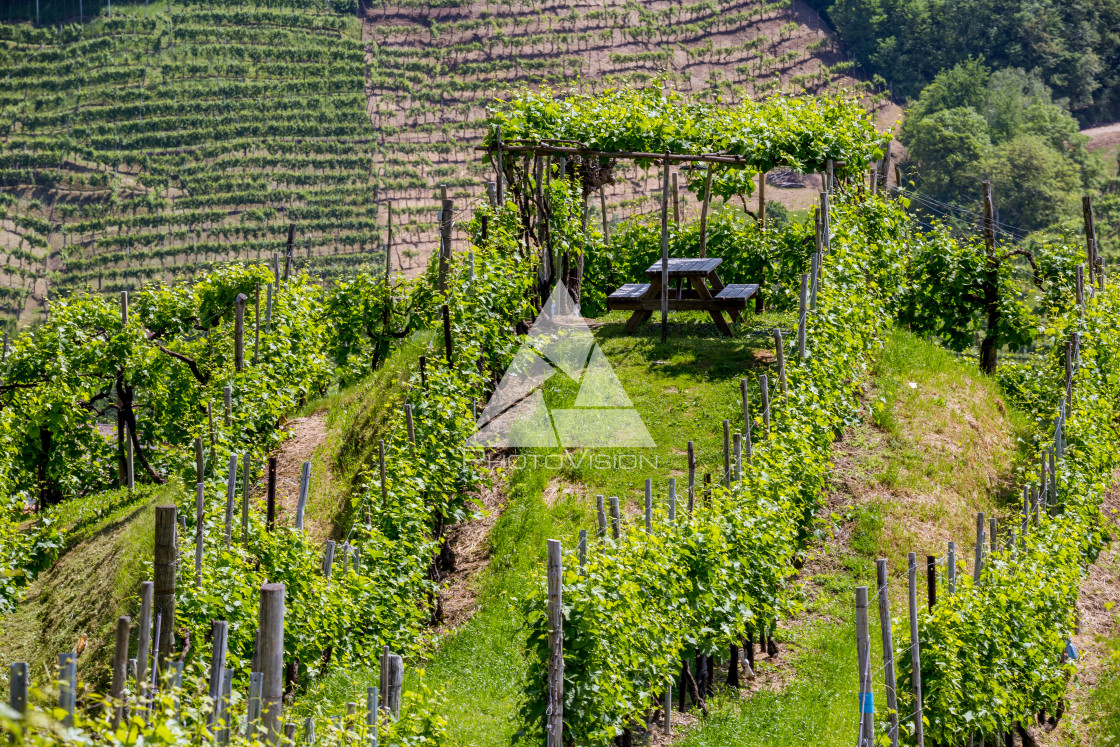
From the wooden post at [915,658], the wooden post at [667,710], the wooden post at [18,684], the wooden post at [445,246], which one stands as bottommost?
the wooden post at [667,710]

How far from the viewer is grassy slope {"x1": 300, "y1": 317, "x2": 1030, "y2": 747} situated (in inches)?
310

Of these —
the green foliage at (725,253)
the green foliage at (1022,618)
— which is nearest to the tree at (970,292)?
the green foliage at (725,253)

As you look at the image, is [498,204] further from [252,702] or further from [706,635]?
[252,702]

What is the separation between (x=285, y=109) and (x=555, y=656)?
2458 inches

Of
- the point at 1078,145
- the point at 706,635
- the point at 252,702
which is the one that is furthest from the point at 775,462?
the point at 1078,145

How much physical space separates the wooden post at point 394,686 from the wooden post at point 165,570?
1.05m

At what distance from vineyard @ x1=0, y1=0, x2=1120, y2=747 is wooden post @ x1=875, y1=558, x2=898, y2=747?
3 cm

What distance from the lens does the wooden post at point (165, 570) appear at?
523cm

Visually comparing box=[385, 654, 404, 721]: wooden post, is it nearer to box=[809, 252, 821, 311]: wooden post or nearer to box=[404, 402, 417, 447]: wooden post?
box=[404, 402, 417, 447]: wooden post

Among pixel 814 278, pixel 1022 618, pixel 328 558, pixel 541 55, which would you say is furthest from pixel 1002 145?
pixel 328 558

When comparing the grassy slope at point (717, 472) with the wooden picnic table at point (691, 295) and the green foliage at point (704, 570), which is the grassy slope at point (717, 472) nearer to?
the wooden picnic table at point (691, 295)

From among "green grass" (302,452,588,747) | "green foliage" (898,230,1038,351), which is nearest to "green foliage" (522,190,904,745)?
"green grass" (302,452,588,747)

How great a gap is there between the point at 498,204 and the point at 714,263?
104 inches

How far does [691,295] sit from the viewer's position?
44.4 feet
